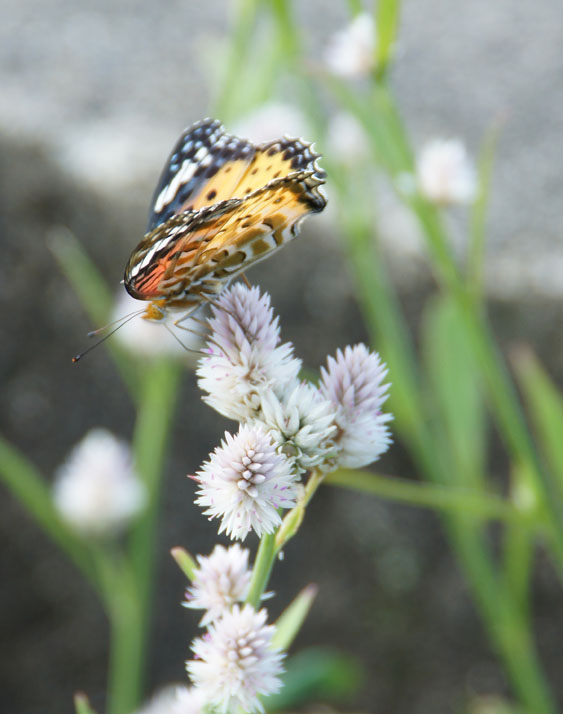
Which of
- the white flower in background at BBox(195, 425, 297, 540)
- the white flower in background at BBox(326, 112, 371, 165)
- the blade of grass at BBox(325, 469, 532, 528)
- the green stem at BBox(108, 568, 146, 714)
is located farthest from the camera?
the white flower in background at BBox(326, 112, 371, 165)

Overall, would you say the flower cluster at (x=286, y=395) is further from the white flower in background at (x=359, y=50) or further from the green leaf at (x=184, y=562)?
the white flower in background at (x=359, y=50)

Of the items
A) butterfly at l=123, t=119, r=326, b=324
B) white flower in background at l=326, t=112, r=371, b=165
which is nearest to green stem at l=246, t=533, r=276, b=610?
butterfly at l=123, t=119, r=326, b=324

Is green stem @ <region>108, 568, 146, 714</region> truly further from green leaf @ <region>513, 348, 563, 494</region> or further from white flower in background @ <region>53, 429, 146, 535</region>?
green leaf @ <region>513, 348, 563, 494</region>

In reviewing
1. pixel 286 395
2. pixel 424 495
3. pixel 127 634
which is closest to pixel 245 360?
pixel 286 395

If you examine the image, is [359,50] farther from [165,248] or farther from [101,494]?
[101,494]

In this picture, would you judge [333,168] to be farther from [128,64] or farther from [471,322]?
[128,64]

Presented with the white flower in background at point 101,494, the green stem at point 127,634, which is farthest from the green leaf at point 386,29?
the green stem at point 127,634
